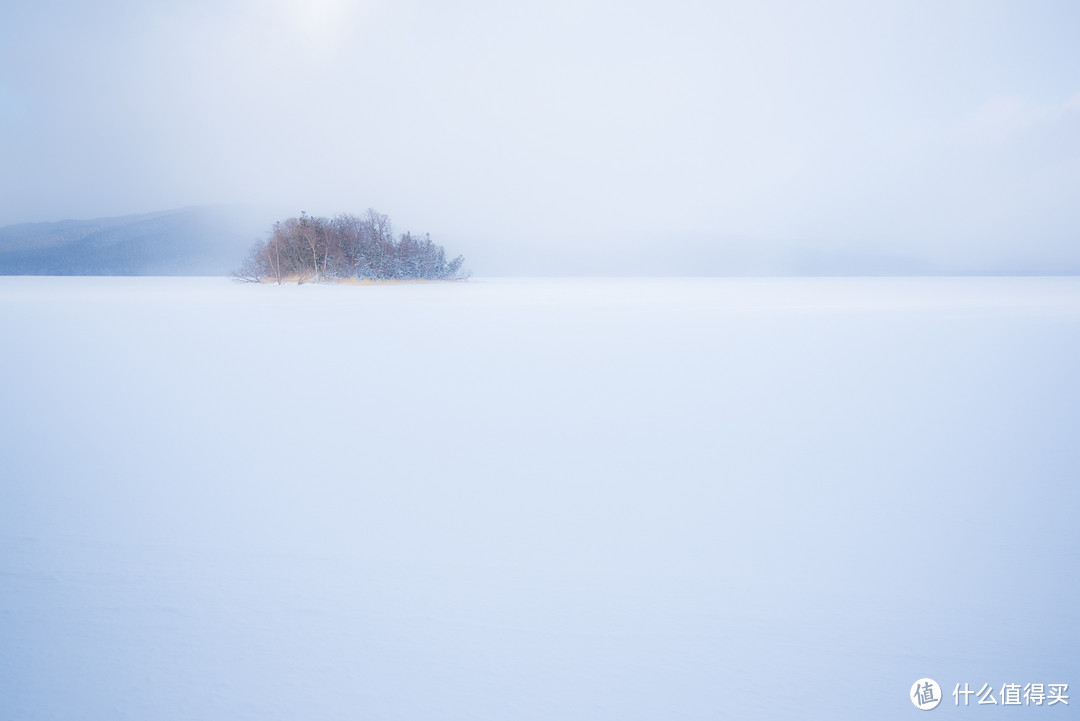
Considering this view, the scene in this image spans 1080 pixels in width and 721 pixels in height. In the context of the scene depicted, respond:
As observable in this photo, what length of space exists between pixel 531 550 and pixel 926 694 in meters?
1.41

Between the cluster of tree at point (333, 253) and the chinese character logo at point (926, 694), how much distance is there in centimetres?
4109

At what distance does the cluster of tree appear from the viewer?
3997 cm

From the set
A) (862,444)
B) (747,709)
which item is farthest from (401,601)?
(862,444)

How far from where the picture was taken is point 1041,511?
2.94 metres

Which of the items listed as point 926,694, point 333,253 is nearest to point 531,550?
point 926,694

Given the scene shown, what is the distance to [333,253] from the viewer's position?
4116 cm

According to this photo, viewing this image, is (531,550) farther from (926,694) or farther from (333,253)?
(333,253)

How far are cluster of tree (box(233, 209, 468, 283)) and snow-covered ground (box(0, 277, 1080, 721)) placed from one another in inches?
1446

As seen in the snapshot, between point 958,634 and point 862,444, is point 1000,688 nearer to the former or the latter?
point 958,634

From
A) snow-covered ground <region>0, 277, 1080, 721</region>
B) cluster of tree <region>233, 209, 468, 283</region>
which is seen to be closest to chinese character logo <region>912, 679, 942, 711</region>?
snow-covered ground <region>0, 277, 1080, 721</region>

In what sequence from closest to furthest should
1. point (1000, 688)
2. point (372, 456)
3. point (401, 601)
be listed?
point (1000, 688)
point (401, 601)
point (372, 456)

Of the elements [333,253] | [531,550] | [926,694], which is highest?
[333,253]

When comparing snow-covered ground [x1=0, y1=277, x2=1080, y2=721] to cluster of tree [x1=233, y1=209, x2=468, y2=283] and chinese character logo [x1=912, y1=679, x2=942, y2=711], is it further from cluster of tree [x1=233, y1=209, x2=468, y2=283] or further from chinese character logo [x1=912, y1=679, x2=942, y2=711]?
cluster of tree [x1=233, y1=209, x2=468, y2=283]

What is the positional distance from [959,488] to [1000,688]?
5.59ft
